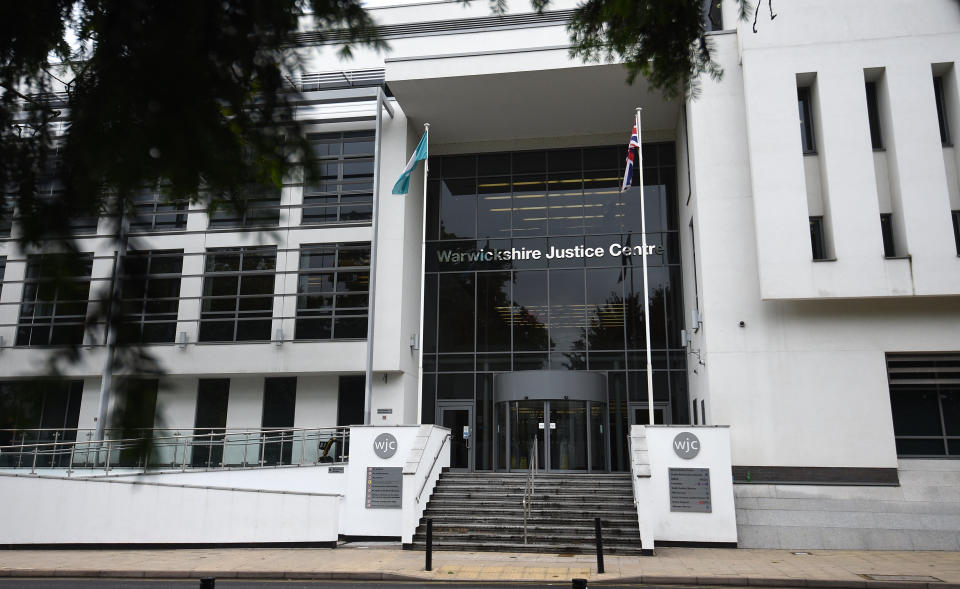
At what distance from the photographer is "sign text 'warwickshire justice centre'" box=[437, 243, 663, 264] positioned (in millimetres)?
27516

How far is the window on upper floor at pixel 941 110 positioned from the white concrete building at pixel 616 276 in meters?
0.08

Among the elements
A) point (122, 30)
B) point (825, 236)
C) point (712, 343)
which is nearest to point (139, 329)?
point (122, 30)

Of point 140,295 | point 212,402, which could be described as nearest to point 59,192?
point 140,295

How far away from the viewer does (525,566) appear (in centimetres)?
1487

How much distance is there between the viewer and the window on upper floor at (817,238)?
2155 cm

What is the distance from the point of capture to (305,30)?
3.25 m

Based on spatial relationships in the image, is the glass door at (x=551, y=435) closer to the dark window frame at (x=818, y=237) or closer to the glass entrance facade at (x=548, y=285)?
the glass entrance facade at (x=548, y=285)

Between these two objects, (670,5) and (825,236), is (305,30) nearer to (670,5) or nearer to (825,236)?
(670,5)

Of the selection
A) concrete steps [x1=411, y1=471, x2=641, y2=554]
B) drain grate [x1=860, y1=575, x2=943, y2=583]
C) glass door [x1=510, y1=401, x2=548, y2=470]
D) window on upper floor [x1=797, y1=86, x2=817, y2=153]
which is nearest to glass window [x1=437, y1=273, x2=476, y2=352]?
glass door [x1=510, y1=401, x2=548, y2=470]

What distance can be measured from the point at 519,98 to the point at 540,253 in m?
5.74

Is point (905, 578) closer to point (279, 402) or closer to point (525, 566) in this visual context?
point (525, 566)

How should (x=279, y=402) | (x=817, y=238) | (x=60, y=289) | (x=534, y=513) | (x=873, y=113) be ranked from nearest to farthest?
1. (x=60, y=289)
2. (x=534, y=513)
3. (x=817, y=238)
4. (x=873, y=113)
5. (x=279, y=402)

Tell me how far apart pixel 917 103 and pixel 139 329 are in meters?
23.3

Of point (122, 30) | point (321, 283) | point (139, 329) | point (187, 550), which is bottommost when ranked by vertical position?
point (187, 550)
